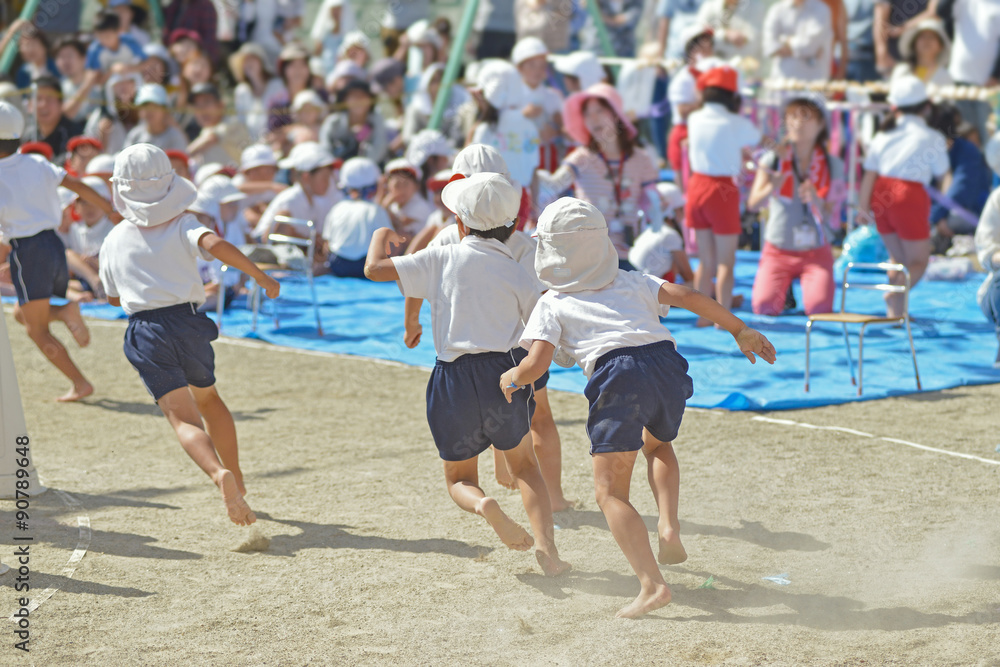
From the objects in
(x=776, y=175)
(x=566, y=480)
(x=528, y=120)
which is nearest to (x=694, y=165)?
(x=776, y=175)

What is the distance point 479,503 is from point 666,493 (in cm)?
→ 66

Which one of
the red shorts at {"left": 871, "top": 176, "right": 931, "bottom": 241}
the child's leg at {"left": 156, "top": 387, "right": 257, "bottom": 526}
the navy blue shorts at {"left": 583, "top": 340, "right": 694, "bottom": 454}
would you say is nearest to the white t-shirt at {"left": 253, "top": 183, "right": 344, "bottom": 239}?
the red shorts at {"left": 871, "top": 176, "right": 931, "bottom": 241}

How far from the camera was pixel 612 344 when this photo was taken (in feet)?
13.5

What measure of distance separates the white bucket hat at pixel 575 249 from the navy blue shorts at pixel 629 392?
27 centimetres

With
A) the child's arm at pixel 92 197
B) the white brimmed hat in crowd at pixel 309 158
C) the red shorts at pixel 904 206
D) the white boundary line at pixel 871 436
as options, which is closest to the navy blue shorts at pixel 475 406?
the white boundary line at pixel 871 436

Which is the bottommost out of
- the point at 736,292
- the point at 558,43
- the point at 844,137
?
the point at 736,292

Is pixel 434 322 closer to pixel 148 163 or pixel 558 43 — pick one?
pixel 148 163

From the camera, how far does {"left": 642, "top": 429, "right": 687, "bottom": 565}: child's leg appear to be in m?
4.38

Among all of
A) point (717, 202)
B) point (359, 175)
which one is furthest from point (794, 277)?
point (359, 175)

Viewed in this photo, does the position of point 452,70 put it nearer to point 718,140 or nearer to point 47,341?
point 718,140

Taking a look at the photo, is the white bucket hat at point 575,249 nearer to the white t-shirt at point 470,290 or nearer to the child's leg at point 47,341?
the white t-shirt at point 470,290

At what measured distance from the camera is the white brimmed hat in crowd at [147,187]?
16.8 ft

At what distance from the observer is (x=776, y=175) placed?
904 cm

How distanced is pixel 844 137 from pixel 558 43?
3.48 meters
